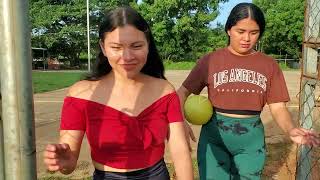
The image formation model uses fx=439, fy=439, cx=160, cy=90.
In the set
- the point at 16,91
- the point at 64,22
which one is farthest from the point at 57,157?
the point at 64,22

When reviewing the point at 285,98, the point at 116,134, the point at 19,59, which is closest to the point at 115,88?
the point at 116,134

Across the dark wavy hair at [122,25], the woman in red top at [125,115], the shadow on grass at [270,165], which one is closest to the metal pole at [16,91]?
the woman in red top at [125,115]

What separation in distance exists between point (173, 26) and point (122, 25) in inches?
1746

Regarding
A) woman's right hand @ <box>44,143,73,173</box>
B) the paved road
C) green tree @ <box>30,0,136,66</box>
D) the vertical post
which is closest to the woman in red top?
woman's right hand @ <box>44,143,73,173</box>

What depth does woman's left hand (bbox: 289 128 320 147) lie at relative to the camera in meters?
2.30

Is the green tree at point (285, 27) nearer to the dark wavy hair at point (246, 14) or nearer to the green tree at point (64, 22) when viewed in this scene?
the green tree at point (64, 22)

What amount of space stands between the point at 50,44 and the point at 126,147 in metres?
40.4

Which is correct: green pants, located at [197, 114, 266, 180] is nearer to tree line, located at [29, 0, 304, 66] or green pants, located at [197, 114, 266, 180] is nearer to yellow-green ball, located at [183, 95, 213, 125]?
yellow-green ball, located at [183, 95, 213, 125]

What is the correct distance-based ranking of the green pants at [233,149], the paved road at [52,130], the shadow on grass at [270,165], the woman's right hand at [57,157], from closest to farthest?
the woman's right hand at [57,157]
the green pants at [233,149]
the shadow on grass at [270,165]
the paved road at [52,130]

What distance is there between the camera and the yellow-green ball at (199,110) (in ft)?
9.62

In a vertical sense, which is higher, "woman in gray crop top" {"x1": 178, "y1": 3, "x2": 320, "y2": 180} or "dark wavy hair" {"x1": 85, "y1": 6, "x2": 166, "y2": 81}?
"dark wavy hair" {"x1": 85, "y1": 6, "x2": 166, "y2": 81}

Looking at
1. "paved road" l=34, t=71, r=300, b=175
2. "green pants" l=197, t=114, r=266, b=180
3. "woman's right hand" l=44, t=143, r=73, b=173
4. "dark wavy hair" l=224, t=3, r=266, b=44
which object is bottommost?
"paved road" l=34, t=71, r=300, b=175

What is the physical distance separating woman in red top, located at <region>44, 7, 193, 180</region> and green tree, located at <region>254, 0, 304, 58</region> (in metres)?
44.6

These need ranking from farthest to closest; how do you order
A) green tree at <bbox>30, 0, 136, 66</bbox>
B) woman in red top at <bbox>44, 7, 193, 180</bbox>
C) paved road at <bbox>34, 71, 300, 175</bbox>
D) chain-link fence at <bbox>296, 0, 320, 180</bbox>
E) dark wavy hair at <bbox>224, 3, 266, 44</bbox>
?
green tree at <bbox>30, 0, 136, 66</bbox> → paved road at <bbox>34, 71, 300, 175</bbox> → chain-link fence at <bbox>296, 0, 320, 180</bbox> → dark wavy hair at <bbox>224, 3, 266, 44</bbox> → woman in red top at <bbox>44, 7, 193, 180</bbox>
